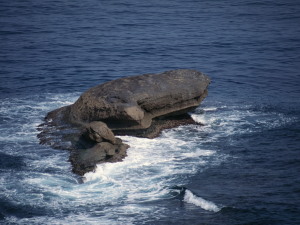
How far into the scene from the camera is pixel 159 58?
44.0 m

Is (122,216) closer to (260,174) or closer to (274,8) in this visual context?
(260,174)

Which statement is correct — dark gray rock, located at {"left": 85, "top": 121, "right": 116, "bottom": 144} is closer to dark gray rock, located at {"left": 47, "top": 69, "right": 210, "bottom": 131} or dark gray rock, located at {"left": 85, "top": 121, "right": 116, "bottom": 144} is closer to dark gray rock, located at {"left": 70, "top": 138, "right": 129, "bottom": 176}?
dark gray rock, located at {"left": 70, "top": 138, "right": 129, "bottom": 176}

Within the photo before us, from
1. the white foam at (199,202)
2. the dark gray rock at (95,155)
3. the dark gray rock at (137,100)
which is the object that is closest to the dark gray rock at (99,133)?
the dark gray rock at (95,155)

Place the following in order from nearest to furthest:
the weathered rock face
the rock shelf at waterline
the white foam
Answer: the white foam < the rock shelf at waterline < the weathered rock face

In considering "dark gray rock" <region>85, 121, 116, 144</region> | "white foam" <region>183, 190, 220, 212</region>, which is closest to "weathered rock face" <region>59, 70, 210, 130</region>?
"dark gray rock" <region>85, 121, 116, 144</region>

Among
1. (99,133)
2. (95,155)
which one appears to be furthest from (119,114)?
(95,155)

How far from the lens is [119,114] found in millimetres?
26359

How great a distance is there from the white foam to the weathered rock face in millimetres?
6600

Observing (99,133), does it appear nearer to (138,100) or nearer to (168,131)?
(138,100)

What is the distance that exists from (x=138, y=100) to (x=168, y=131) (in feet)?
7.82

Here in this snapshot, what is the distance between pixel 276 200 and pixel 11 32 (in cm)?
3698

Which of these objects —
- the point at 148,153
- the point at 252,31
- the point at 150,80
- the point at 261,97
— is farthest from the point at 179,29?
the point at 148,153

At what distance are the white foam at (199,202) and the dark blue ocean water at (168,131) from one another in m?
0.04

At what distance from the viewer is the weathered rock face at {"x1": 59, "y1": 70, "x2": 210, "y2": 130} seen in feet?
87.5
